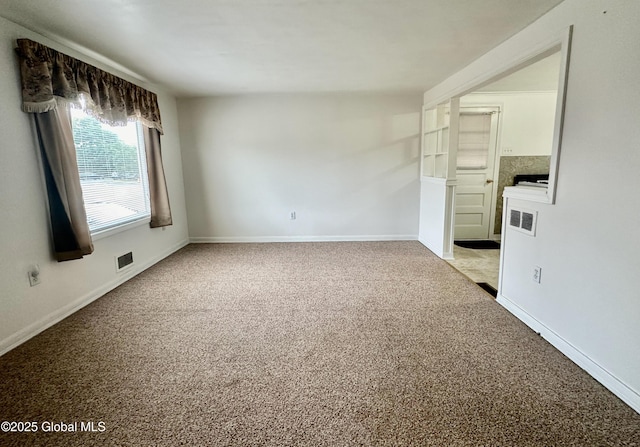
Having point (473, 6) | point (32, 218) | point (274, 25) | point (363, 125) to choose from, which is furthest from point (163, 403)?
point (363, 125)

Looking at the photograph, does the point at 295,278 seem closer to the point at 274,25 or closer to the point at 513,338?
the point at 513,338

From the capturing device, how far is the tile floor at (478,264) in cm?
351

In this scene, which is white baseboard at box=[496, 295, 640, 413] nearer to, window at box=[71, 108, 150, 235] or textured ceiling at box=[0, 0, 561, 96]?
textured ceiling at box=[0, 0, 561, 96]

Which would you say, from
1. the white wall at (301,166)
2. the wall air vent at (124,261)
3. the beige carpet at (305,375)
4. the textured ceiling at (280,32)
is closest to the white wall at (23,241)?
the beige carpet at (305,375)

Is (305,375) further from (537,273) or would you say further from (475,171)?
(475,171)

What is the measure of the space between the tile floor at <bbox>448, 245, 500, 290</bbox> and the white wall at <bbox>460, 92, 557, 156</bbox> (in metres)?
1.76

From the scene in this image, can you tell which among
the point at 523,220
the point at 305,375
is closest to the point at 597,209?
the point at 523,220

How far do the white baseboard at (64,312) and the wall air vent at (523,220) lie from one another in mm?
3946

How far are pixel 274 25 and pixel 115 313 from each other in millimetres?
2808

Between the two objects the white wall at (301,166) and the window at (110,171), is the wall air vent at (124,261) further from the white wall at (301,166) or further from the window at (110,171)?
the white wall at (301,166)

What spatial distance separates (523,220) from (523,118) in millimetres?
3266

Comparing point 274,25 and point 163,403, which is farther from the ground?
point 274,25

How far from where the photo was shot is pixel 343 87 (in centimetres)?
440

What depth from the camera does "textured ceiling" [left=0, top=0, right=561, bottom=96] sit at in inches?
83.2
